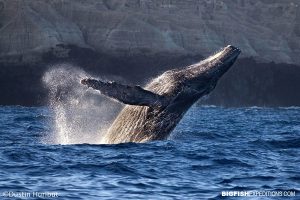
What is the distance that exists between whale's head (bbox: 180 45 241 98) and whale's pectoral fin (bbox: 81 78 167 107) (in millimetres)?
1563

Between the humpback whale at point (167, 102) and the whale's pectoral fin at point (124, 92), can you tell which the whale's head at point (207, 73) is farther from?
the whale's pectoral fin at point (124, 92)

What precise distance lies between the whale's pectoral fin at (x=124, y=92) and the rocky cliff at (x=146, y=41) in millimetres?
65524

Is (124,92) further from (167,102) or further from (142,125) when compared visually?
(142,125)

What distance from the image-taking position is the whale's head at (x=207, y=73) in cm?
1933

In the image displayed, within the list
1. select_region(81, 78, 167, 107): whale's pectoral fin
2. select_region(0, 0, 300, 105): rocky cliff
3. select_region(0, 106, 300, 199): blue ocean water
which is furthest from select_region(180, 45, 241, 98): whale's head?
select_region(0, 0, 300, 105): rocky cliff

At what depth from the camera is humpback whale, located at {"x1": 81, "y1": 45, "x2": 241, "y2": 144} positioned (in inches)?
742

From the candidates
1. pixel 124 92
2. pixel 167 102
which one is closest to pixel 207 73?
pixel 167 102

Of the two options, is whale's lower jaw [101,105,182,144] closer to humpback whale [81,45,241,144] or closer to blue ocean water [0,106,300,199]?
humpback whale [81,45,241,144]

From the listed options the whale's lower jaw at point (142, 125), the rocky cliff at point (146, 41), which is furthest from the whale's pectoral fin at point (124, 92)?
the rocky cliff at point (146, 41)

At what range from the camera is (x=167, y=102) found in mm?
18766

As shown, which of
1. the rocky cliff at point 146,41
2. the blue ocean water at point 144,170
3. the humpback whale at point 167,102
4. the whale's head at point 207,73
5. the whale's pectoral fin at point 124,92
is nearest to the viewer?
the blue ocean water at point 144,170

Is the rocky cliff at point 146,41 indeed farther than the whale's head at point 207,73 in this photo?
Yes

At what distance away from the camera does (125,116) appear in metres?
19.5

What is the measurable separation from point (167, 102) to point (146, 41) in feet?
275
